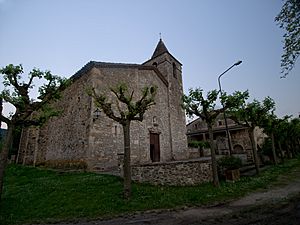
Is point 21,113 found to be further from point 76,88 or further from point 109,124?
point 76,88

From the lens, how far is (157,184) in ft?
34.6

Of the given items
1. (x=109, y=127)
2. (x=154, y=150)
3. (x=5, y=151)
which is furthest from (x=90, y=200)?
(x=154, y=150)

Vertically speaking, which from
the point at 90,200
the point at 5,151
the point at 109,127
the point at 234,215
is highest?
the point at 109,127

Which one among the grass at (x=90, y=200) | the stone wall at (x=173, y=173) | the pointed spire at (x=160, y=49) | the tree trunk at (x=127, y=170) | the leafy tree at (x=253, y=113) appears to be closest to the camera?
the grass at (x=90, y=200)

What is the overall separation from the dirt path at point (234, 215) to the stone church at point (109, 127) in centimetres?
744

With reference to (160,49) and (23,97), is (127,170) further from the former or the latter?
(160,49)

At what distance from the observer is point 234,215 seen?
5.69m

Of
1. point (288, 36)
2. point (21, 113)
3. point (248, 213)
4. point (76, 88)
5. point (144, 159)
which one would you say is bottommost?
point (248, 213)

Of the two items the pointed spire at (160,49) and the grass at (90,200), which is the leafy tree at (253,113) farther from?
the pointed spire at (160,49)

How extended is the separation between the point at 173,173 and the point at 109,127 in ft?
24.4

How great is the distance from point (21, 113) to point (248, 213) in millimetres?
9645

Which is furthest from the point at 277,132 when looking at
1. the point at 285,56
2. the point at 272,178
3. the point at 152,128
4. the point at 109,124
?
the point at 109,124

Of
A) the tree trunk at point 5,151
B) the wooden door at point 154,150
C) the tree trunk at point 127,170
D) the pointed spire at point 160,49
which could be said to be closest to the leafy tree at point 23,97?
the tree trunk at point 5,151

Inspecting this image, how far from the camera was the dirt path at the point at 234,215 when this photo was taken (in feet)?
16.6
